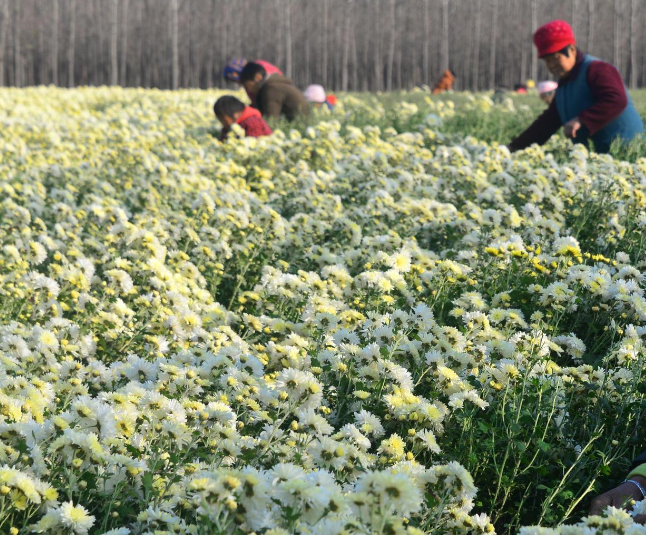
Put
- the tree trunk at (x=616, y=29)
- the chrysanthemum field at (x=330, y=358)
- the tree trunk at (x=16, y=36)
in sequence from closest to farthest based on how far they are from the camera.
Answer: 1. the chrysanthemum field at (x=330, y=358)
2. the tree trunk at (x=616, y=29)
3. the tree trunk at (x=16, y=36)

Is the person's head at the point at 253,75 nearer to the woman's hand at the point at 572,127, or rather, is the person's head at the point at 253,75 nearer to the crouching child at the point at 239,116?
the crouching child at the point at 239,116

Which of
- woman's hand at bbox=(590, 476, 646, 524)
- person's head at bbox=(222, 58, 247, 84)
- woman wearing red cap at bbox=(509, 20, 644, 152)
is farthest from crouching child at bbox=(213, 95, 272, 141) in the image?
woman's hand at bbox=(590, 476, 646, 524)

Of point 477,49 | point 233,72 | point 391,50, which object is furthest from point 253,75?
point 477,49

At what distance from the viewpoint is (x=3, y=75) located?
48.7m

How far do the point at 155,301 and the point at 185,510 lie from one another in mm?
1739

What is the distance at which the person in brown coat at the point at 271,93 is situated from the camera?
10609 millimetres

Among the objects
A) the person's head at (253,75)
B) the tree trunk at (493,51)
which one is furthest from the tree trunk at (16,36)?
the person's head at (253,75)

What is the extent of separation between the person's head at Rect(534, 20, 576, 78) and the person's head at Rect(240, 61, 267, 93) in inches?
173

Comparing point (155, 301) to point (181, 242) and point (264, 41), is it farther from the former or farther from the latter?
point (264, 41)

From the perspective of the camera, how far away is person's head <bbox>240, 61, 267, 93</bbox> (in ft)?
34.6

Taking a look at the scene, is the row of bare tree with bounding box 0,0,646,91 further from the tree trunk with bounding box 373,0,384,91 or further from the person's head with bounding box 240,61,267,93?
the person's head with bounding box 240,61,267,93

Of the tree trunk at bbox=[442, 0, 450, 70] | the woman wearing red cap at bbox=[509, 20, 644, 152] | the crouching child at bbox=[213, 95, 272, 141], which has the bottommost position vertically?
the crouching child at bbox=[213, 95, 272, 141]

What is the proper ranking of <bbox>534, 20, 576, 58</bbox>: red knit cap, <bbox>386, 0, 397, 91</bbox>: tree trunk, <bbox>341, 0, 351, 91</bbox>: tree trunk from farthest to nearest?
<bbox>386, 0, 397, 91</bbox>: tree trunk, <bbox>341, 0, 351, 91</bbox>: tree trunk, <bbox>534, 20, 576, 58</bbox>: red knit cap

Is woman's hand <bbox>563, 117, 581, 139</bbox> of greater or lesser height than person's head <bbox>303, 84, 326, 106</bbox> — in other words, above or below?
above
